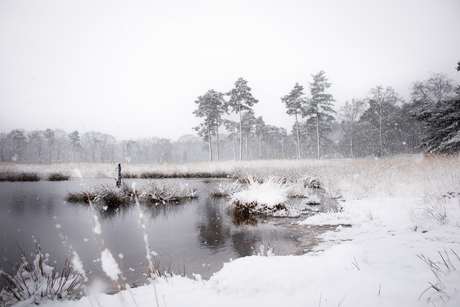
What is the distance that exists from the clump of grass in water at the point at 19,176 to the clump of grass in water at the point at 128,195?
1037 cm

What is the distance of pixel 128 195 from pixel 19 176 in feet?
46.3

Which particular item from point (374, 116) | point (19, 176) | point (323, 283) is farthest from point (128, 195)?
point (374, 116)

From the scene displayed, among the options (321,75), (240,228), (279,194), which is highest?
(321,75)

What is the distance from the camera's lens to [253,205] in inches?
279

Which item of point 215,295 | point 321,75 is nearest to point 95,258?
point 215,295

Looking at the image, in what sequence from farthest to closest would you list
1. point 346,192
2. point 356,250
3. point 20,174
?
Answer: point 20,174 → point 346,192 → point 356,250

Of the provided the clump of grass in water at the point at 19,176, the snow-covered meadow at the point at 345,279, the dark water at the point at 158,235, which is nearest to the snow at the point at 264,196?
the dark water at the point at 158,235

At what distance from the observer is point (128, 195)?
359 inches

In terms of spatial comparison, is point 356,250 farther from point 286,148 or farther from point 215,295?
point 286,148

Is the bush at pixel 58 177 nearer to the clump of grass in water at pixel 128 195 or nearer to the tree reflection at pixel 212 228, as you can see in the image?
the clump of grass in water at pixel 128 195

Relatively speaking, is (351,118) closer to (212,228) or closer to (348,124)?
(348,124)

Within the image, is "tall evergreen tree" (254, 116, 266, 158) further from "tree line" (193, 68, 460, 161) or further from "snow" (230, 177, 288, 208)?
"snow" (230, 177, 288, 208)

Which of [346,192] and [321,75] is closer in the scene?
[346,192]

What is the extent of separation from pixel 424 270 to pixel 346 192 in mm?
7204
